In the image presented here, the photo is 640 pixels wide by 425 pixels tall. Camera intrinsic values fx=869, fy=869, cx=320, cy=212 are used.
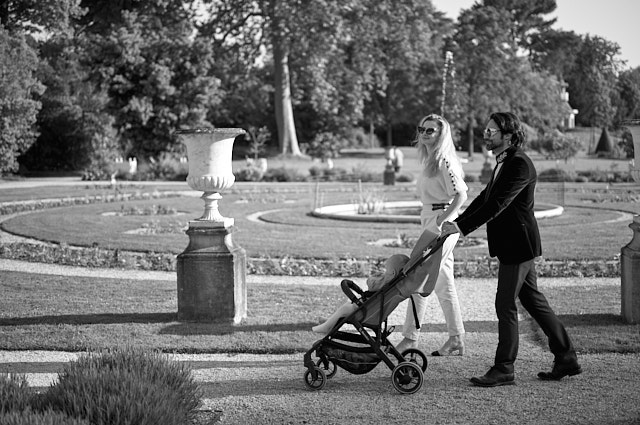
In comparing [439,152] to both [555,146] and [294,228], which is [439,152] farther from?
[555,146]

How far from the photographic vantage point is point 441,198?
6766mm

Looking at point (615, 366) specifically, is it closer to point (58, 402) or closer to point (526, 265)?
point (526, 265)

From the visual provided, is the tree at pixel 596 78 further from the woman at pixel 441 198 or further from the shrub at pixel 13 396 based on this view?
the shrub at pixel 13 396

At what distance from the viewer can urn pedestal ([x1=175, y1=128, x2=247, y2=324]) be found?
7.98 metres

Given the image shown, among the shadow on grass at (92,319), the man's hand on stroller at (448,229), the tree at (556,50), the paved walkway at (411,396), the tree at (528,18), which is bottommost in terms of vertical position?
the paved walkway at (411,396)

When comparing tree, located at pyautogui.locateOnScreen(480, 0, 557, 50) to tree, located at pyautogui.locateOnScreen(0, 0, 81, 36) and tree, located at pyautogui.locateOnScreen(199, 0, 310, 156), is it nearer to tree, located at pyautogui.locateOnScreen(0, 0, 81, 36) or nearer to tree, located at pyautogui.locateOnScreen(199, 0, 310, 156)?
tree, located at pyautogui.locateOnScreen(199, 0, 310, 156)

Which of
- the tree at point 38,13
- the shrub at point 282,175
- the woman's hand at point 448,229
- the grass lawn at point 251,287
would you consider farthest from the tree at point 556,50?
the woman's hand at point 448,229

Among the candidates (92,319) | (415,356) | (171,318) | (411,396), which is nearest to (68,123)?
(92,319)

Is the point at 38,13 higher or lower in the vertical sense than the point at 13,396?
higher

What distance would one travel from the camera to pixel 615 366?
21.0 ft

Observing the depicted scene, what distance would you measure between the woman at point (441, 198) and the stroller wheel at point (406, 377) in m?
0.81

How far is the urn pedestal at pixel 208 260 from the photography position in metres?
7.98

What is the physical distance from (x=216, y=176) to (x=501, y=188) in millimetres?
3139

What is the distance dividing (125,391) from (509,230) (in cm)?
285
